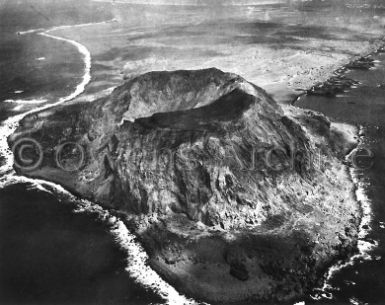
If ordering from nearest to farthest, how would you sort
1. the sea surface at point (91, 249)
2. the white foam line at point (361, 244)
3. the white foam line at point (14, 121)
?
Result: the white foam line at point (361, 244) < the sea surface at point (91, 249) < the white foam line at point (14, 121)

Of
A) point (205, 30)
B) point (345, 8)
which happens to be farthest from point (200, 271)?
point (345, 8)

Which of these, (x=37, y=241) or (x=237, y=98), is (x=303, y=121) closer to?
(x=237, y=98)

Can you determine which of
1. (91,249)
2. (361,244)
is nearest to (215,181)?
(91,249)

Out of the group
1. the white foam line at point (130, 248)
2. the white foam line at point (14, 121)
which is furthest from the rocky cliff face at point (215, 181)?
the white foam line at point (14, 121)

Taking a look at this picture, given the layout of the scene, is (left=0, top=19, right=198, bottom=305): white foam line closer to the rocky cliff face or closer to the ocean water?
the rocky cliff face

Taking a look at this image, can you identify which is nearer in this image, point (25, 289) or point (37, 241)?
point (25, 289)

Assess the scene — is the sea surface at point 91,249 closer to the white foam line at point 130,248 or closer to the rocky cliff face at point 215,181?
the white foam line at point 130,248

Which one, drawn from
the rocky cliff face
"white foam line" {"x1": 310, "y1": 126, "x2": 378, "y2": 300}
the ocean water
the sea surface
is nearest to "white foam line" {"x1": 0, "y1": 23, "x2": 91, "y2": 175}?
the sea surface
